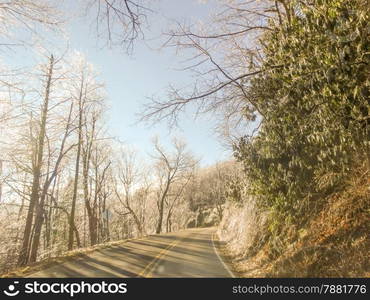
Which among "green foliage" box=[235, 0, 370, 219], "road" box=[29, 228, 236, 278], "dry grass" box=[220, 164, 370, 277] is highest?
"green foliage" box=[235, 0, 370, 219]

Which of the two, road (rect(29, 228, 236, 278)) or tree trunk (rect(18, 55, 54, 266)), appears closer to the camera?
road (rect(29, 228, 236, 278))

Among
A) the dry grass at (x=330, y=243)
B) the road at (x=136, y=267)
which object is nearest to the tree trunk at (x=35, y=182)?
the road at (x=136, y=267)

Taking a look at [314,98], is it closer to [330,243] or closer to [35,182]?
[330,243]

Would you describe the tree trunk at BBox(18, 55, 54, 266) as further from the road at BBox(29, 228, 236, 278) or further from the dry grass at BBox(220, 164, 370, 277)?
the dry grass at BBox(220, 164, 370, 277)

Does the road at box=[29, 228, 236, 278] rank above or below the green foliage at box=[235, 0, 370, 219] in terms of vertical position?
below

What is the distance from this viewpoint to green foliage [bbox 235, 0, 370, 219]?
542cm

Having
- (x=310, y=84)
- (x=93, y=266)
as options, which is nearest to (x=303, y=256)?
(x=310, y=84)

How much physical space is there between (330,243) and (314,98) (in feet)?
13.9

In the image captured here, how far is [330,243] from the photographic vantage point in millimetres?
7836

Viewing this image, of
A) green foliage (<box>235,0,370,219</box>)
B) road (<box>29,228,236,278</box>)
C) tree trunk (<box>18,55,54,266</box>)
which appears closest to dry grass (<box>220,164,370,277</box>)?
green foliage (<box>235,0,370,219</box>)

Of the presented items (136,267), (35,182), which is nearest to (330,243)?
(136,267)

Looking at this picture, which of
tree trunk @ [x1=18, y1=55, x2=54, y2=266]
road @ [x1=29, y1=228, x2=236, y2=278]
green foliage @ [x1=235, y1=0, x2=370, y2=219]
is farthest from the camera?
tree trunk @ [x1=18, y1=55, x2=54, y2=266]

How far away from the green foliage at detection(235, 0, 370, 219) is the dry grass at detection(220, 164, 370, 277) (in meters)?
0.78

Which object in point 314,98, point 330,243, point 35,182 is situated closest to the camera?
point 314,98
